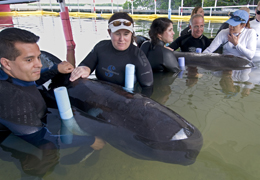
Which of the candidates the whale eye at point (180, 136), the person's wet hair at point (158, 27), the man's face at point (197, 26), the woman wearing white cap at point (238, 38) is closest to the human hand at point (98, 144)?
the whale eye at point (180, 136)

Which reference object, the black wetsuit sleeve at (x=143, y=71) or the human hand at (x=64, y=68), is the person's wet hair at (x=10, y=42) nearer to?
the human hand at (x=64, y=68)

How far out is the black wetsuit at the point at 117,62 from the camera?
3414 millimetres

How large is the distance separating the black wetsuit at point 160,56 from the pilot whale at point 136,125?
2119 millimetres

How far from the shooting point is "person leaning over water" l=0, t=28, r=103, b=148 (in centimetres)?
210

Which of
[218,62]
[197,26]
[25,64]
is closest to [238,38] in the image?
[218,62]

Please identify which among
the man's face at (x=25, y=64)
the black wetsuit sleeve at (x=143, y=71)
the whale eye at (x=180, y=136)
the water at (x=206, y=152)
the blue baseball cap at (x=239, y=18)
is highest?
the blue baseball cap at (x=239, y=18)

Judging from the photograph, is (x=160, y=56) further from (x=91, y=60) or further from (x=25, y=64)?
(x=25, y=64)

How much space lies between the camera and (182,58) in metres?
5.21

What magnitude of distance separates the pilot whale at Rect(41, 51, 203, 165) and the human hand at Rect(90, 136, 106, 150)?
0.05m

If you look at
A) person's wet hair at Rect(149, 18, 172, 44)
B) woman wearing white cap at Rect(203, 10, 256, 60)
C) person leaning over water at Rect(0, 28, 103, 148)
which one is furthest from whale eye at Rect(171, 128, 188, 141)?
woman wearing white cap at Rect(203, 10, 256, 60)

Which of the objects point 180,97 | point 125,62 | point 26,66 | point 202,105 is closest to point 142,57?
point 125,62

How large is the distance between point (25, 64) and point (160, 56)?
3.15m

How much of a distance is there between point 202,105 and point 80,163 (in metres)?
2.23

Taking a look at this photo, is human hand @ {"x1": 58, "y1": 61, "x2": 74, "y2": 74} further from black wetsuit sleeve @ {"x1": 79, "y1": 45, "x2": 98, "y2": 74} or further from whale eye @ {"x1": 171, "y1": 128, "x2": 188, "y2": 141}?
whale eye @ {"x1": 171, "y1": 128, "x2": 188, "y2": 141}
